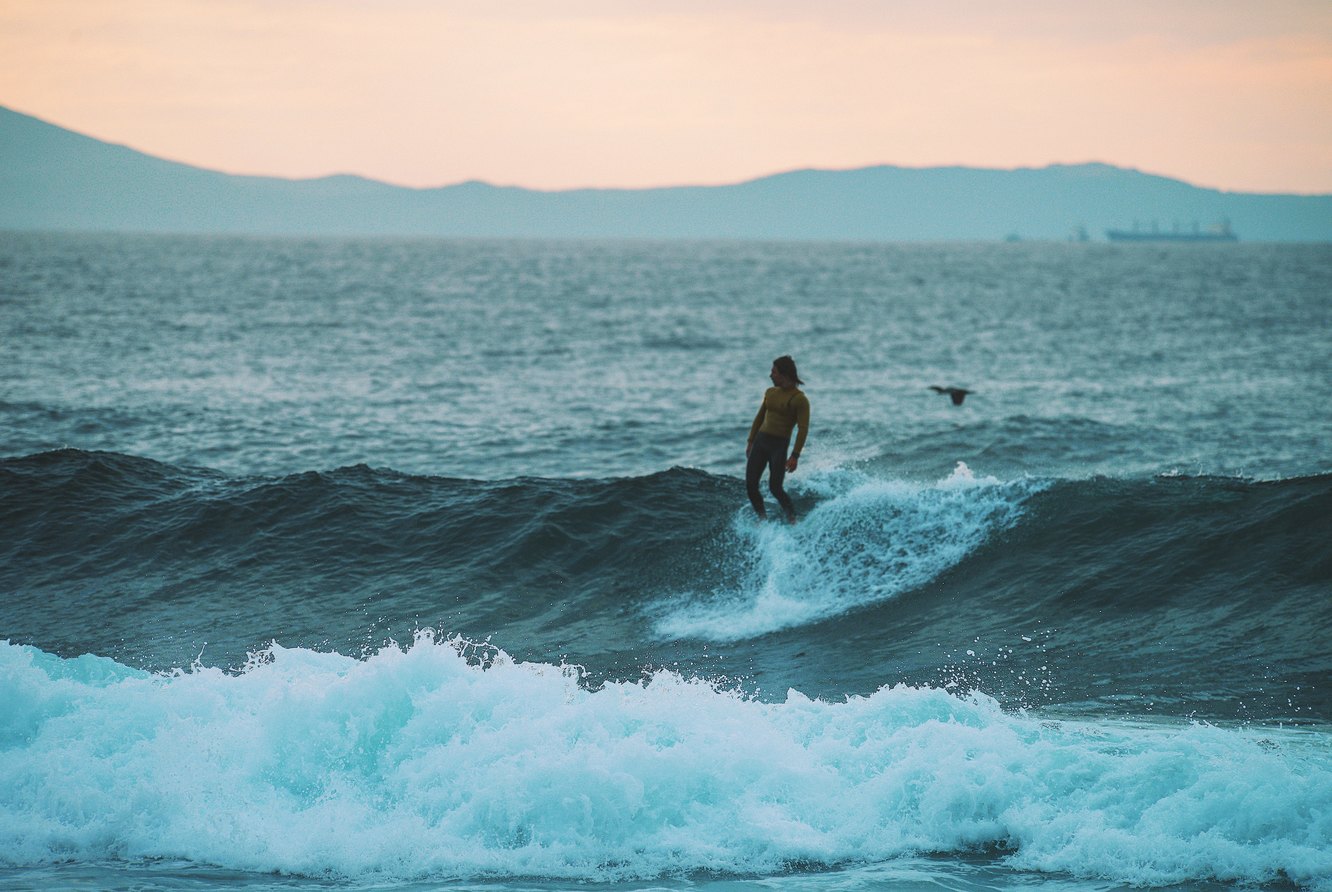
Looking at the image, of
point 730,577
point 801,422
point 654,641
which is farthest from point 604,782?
point 801,422

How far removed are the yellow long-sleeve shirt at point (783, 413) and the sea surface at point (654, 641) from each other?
1.23 m

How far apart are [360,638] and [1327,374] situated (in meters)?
27.2

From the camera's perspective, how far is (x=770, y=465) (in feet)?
42.1

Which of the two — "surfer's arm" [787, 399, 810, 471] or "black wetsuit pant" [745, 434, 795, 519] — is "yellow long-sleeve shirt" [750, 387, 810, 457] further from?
"black wetsuit pant" [745, 434, 795, 519]

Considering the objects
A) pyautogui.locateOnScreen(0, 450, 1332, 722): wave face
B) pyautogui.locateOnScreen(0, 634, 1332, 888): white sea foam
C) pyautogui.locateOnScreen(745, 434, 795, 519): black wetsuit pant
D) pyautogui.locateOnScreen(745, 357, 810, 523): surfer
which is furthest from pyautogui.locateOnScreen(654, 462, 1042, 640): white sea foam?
pyautogui.locateOnScreen(0, 634, 1332, 888): white sea foam

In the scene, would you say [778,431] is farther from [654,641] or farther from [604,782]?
[604,782]

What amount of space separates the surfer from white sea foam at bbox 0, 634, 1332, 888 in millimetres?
4763

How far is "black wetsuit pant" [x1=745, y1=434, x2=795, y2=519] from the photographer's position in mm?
12906

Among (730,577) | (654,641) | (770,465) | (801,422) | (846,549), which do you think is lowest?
(654,641)

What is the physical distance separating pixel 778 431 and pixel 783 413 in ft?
0.79

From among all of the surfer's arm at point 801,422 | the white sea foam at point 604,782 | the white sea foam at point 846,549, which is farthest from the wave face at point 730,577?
the white sea foam at point 604,782

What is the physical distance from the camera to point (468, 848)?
692 cm

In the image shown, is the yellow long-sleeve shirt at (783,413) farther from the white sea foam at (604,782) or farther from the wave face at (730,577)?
the white sea foam at (604,782)

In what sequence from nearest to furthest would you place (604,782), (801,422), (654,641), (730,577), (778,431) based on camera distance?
(604,782) → (654,641) → (801,422) → (730,577) → (778,431)
